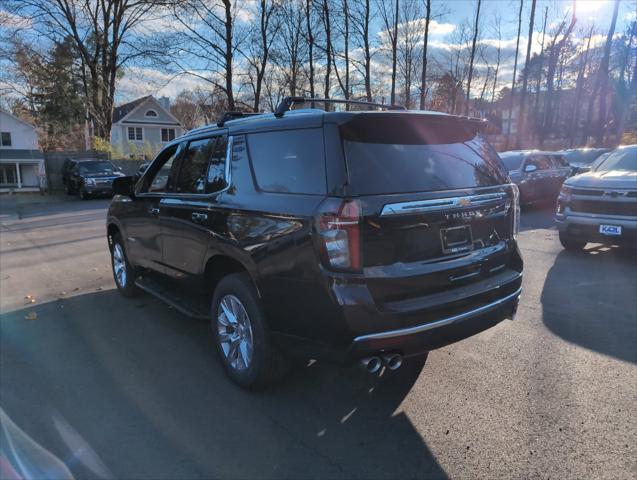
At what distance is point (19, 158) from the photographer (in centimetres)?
2850

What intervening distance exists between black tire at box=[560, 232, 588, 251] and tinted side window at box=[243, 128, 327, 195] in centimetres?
634

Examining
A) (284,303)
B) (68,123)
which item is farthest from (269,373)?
(68,123)

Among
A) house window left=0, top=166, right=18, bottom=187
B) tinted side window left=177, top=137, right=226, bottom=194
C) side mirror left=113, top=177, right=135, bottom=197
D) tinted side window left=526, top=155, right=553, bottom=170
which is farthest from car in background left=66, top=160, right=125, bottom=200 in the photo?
tinted side window left=177, top=137, right=226, bottom=194

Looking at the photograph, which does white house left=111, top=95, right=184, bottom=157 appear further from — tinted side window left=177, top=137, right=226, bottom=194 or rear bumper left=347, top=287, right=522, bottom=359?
rear bumper left=347, top=287, right=522, bottom=359

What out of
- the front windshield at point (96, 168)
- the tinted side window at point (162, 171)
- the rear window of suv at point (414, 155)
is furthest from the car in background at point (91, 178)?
the rear window of suv at point (414, 155)

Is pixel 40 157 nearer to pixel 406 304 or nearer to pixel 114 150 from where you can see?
pixel 114 150

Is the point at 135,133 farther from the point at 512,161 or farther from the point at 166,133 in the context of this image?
the point at 512,161

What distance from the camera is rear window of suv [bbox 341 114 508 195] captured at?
287 cm

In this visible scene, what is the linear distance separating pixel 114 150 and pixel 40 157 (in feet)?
13.1

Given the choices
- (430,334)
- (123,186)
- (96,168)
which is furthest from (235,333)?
(96,168)

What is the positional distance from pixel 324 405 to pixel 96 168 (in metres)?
22.4

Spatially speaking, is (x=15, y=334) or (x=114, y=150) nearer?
(x=15, y=334)

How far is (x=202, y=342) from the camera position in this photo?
4.48 metres

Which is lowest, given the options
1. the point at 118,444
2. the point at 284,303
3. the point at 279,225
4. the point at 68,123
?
the point at 118,444
